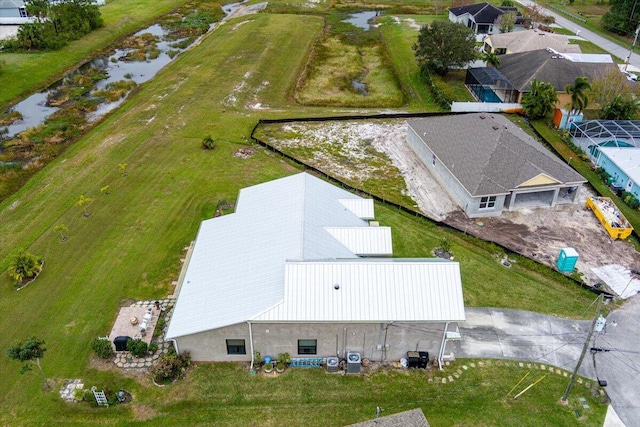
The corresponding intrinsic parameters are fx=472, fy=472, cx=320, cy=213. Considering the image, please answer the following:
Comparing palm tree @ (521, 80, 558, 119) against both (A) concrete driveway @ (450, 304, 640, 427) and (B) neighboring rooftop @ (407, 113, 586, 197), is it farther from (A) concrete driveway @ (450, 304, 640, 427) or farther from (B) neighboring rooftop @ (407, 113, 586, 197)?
(A) concrete driveway @ (450, 304, 640, 427)

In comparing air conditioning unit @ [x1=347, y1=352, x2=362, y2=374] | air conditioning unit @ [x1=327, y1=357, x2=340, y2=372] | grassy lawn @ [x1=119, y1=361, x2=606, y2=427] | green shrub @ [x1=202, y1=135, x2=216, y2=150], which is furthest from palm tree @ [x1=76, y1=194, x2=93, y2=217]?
air conditioning unit @ [x1=347, y1=352, x2=362, y2=374]

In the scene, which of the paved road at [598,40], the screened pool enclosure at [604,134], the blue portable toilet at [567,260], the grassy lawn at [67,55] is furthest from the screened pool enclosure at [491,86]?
the grassy lawn at [67,55]

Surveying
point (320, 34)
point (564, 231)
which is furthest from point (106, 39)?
point (564, 231)

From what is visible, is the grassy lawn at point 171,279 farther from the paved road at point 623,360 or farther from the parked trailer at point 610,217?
the parked trailer at point 610,217

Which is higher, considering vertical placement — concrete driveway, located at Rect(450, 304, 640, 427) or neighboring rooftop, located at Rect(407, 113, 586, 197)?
neighboring rooftop, located at Rect(407, 113, 586, 197)

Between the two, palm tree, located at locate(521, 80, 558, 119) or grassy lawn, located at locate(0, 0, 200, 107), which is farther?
grassy lawn, located at locate(0, 0, 200, 107)

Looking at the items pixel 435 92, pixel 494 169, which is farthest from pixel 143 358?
pixel 435 92
